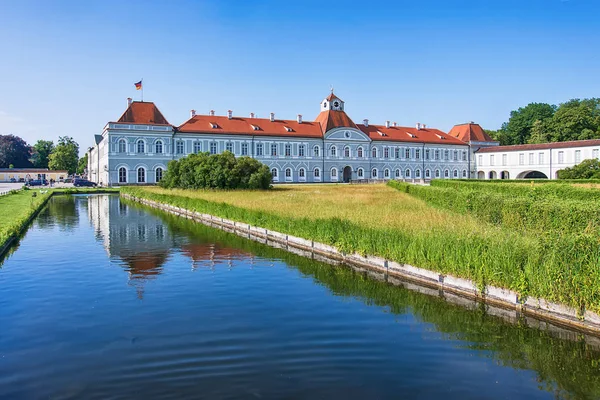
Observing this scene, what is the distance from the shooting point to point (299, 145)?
69188mm

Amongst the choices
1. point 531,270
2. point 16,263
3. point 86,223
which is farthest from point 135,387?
point 86,223

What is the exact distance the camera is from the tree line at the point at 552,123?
75812 millimetres

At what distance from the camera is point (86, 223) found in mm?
25297

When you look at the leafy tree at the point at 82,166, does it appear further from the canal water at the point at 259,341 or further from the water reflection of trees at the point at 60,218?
the canal water at the point at 259,341

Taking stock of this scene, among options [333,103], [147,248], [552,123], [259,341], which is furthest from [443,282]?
[552,123]

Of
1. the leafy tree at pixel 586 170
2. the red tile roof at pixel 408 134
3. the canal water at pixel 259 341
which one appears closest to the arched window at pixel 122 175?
the red tile roof at pixel 408 134

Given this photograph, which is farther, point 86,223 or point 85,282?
point 86,223

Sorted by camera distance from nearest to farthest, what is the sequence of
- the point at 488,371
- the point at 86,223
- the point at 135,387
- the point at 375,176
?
the point at 135,387
the point at 488,371
the point at 86,223
the point at 375,176

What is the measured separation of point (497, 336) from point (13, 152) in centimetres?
11824

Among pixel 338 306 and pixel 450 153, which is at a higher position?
pixel 450 153

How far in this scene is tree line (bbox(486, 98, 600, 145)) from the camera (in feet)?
249

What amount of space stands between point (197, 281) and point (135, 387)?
5.90 m

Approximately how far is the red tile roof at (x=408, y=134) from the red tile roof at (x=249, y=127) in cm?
916

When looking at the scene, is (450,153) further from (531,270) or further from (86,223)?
(531,270)
